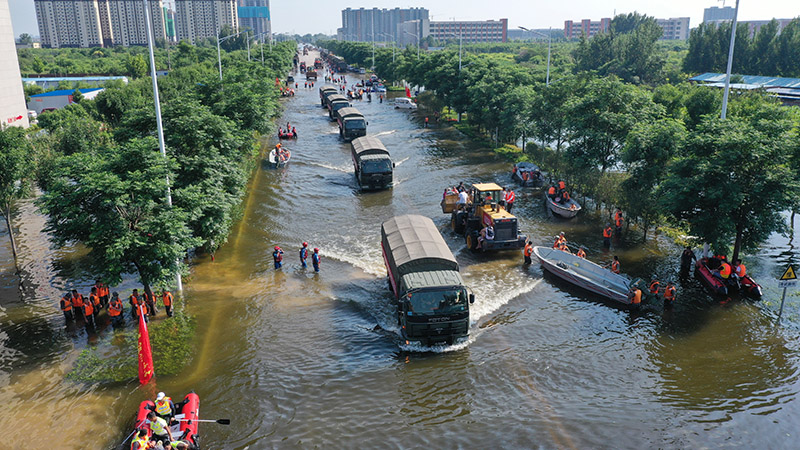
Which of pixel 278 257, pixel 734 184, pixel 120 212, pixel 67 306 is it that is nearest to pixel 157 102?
pixel 120 212

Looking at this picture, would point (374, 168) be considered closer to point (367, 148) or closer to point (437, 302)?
point (367, 148)

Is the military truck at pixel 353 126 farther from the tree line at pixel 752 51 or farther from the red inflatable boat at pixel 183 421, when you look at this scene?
the tree line at pixel 752 51

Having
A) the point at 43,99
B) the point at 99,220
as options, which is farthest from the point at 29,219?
the point at 43,99

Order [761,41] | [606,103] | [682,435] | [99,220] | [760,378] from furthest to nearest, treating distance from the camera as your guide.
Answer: [761,41] < [606,103] < [99,220] < [760,378] < [682,435]

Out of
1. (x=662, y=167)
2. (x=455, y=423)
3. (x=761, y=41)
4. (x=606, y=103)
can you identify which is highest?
(x=761, y=41)

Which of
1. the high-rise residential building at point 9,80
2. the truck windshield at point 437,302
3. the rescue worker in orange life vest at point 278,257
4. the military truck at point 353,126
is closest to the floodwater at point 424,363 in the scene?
the rescue worker in orange life vest at point 278,257

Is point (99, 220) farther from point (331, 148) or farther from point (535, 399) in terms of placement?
point (331, 148)
